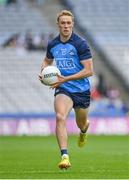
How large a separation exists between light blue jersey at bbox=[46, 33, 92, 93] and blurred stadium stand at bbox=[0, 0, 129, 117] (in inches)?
680

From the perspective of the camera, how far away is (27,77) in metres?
34.5

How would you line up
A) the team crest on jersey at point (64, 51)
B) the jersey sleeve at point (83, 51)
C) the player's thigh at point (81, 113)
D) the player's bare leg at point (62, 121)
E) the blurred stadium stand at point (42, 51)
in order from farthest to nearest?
the blurred stadium stand at point (42, 51) → the player's thigh at point (81, 113) → the team crest on jersey at point (64, 51) → the jersey sleeve at point (83, 51) → the player's bare leg at point (62, 121)

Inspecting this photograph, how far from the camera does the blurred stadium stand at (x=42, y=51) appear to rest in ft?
110

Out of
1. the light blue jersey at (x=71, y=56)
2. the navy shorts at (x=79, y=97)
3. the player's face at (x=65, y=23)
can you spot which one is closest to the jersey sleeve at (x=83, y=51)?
the light blue jersey at (x=71, y=56)

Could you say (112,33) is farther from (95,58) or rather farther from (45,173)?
(45,173)

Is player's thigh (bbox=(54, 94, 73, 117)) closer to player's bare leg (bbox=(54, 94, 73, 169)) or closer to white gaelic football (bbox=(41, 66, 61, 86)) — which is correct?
player's bare leg (bbox=(54, 94, 73, 169))

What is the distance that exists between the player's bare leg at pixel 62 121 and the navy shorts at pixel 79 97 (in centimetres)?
12

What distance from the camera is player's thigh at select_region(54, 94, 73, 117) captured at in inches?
510

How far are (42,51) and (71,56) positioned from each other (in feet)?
71.4

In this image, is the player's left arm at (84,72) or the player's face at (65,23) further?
the player's left arm at (84,72)

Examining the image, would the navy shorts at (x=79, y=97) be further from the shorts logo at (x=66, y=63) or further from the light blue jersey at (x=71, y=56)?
the shorts logo at (x=66, y=63)

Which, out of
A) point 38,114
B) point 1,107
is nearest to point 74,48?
point 38,114

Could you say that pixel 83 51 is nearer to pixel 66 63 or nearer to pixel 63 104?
pixel 66 63

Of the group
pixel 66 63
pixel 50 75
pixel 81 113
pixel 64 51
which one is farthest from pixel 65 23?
pixel 81 113
